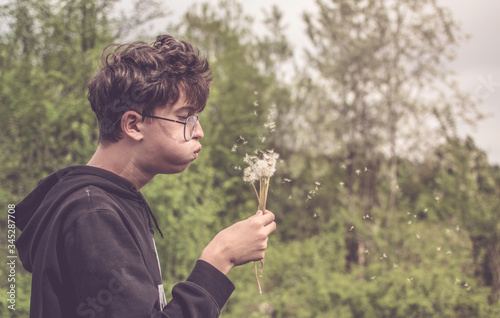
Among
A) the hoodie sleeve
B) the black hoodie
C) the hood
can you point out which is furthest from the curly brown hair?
the hoodie sleeve

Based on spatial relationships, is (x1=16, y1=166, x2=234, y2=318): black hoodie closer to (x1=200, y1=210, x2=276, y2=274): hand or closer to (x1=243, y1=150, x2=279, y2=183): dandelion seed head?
(x1=200, y1=210, x2=276, y2=274): hand

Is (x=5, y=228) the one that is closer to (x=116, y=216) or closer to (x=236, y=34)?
(x=116, y=216)

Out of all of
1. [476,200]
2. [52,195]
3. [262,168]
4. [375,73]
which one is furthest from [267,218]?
[375,73]

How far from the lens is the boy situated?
1195mm

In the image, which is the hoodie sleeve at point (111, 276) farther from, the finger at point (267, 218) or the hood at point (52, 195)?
the finger at point (267, 218)

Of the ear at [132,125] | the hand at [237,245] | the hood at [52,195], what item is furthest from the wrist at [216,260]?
the ear at [132,125]

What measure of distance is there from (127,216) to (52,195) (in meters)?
0.26

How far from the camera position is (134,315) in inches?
→ 46.2

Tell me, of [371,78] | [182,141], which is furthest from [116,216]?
[371,78]

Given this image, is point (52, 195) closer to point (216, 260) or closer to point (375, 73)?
point (216, 260)

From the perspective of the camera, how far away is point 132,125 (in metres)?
1.52

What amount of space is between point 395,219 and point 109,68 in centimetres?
778

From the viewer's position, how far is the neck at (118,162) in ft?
5.00

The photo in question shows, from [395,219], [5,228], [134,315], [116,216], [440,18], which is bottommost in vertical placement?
[395,219]
